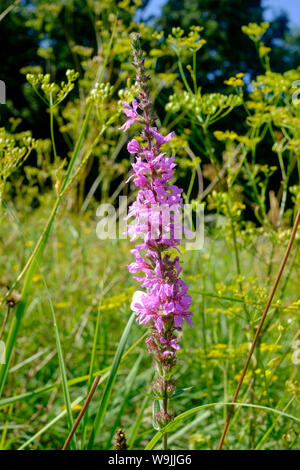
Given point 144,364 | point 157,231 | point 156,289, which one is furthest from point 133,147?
point 144,364

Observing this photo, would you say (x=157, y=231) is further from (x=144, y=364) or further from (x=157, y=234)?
(x=144, y=364)

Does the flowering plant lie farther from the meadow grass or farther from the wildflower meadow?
the meadow grass

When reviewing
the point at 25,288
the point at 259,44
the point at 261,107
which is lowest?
the point at 25,288

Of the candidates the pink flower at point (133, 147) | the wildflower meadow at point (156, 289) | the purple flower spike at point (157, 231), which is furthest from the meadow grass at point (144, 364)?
the pink flower at point (133, 147)

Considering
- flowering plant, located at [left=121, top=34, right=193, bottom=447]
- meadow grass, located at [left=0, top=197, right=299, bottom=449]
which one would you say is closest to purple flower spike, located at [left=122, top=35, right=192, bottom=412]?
flowering plant, located at [left=121, top=34, right=193, bottom=447]

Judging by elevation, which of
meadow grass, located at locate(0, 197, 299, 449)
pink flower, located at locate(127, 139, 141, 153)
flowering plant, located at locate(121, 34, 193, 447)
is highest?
pink flower, located at locate(127, 139, 141, 153)

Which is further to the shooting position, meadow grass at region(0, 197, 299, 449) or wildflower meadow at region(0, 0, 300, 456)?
meadow grass at region(0, 197, 299, 449)

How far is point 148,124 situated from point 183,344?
69.5 inches

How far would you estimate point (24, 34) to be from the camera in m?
16.1

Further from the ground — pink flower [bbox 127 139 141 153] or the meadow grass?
pink flower [bbox 127 139 141 153]

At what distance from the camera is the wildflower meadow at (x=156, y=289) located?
1002 millimetres

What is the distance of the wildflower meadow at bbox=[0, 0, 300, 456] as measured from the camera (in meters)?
1.00
